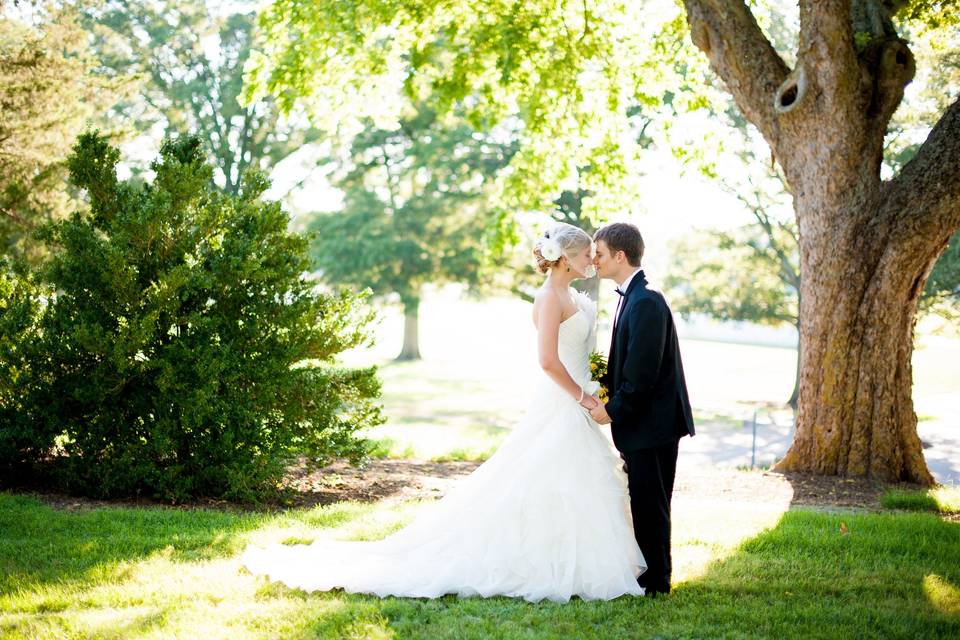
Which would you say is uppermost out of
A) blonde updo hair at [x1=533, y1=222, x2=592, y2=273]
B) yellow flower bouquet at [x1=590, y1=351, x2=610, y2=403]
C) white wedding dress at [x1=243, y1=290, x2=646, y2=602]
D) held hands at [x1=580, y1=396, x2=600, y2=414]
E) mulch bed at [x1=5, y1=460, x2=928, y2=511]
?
blonde updo hair at [x1=533, y1=222, x2=592, y2=273]

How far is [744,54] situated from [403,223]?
25.8 metres

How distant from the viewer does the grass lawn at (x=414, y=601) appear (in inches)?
185

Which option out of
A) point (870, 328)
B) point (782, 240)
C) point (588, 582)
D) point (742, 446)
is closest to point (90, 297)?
point (588, 582)

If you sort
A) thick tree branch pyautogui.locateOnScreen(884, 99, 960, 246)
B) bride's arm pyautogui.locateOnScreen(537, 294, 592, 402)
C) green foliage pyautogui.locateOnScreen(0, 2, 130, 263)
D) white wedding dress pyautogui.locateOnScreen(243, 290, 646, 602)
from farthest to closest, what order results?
green foliage pyautogui.locateOnScreen(0, 2, 130, 263) < thick tree branch pyautogui.locateOnScreen(884, 99, 960, 246) < bride's arm pyautogui.locateOnScreen(537, 294, 592, 402) < white wedding dress pyautogui.locateOnScreen(243, 290, 646, 602)

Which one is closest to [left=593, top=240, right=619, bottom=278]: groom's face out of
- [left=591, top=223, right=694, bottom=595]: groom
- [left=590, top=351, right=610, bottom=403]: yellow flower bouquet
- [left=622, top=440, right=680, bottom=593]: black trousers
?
[left=591, top=223, right=694, bottom=595]: groom

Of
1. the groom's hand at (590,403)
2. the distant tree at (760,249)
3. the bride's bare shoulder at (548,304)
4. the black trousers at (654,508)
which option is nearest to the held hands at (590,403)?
the groom's hand at (590,403)

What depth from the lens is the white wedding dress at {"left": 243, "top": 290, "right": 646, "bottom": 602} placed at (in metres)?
5.31

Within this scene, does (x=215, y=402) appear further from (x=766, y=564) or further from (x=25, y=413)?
(x=766, y=564)

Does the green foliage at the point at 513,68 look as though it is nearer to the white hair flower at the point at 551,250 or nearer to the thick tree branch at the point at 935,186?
the thick tree branch at the point at 935,186

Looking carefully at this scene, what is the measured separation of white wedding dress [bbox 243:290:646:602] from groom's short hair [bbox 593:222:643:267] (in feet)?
1.91

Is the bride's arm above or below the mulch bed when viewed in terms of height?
above

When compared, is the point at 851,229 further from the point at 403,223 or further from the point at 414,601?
the point at 403,223

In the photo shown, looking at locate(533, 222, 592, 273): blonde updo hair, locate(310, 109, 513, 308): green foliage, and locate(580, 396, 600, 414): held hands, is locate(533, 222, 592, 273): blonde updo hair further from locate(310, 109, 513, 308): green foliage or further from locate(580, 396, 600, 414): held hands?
locate(310, 109, 513, 308): green foliage

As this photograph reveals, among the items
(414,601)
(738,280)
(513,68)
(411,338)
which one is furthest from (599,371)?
(411,338)
